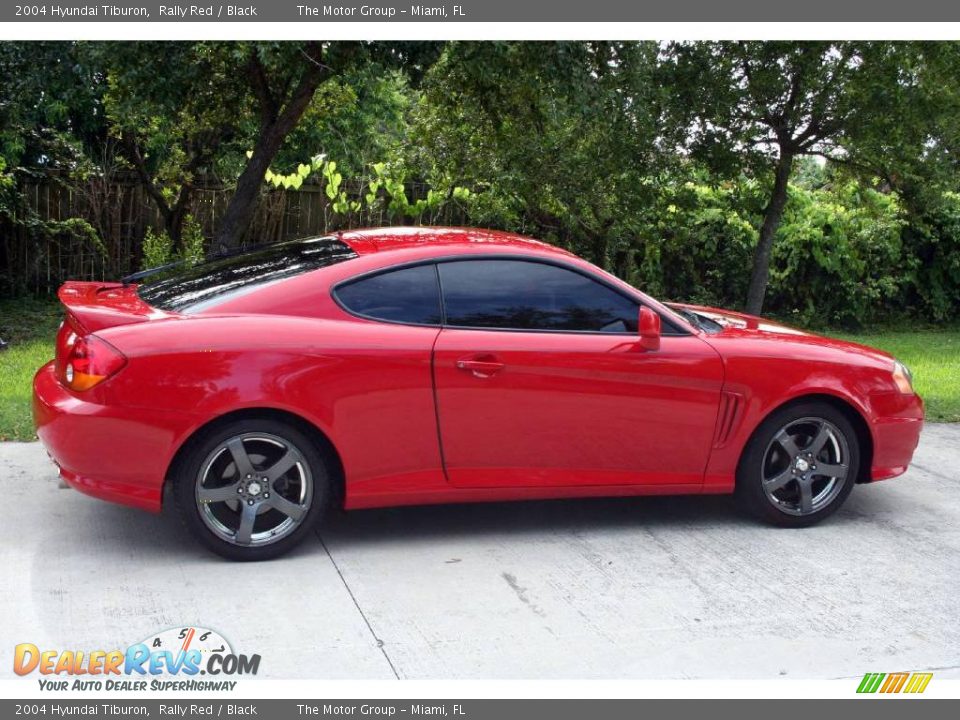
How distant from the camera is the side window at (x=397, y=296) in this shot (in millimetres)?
5305

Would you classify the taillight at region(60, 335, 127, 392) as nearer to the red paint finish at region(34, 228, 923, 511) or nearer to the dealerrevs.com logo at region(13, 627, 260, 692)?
the red paint finish at region(34, 228, 923, 511)

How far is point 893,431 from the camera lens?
6.03 m

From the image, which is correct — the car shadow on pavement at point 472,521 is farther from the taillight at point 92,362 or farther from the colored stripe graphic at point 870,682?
the colored stripe graphic at point 870,682

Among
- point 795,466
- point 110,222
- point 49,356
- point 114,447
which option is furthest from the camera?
point 110,222

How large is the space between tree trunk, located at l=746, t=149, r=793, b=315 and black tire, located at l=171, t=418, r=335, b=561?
6.63 meters

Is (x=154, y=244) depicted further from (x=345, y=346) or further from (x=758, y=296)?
(x=345, y=346)

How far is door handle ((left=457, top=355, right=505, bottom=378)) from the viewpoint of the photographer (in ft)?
17.2

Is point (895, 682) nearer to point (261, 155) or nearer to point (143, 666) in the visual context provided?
point (143, 666)

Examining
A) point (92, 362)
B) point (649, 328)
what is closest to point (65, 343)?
point (92, 362)

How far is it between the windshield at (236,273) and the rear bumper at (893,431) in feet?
9.26

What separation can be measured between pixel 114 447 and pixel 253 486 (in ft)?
1.98

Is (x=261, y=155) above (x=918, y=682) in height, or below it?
above

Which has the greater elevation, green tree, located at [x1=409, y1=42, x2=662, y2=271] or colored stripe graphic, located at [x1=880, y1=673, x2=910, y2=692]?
green tree, located at [x1=409, y1=42, x2=662, y2=271]

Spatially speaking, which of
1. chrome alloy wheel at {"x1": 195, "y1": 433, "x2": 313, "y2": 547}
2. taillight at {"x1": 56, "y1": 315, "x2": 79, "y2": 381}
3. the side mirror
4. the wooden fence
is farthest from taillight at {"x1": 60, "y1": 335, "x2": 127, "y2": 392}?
the wooden fence
